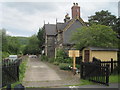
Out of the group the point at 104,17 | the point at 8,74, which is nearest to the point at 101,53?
the point at 8,74

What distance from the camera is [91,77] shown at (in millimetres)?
10469

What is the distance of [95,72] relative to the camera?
10.1m

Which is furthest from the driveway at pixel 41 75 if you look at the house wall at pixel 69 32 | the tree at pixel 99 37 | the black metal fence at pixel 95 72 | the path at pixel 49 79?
the house wall at pixel 69 32

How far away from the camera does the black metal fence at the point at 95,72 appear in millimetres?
9273

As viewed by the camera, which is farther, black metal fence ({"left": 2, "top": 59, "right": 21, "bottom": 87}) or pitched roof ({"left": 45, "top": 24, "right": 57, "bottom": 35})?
pitched roof ({"left": 45, "top": 24, "right": 57, "bottom": 35})

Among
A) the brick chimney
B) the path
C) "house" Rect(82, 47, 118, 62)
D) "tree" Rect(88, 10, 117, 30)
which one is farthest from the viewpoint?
"tree" Rect(88, 10, 117, 30)

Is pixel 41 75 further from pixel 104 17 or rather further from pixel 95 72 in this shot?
pixel 104 17

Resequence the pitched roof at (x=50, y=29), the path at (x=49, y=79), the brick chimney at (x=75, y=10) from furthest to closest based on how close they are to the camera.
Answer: the pitched roof at (x=50, y=29), the brick chimney at (x=75, y=10), the path at (x=49, y=79)

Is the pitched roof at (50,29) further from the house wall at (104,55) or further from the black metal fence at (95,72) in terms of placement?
the black metal fence at (95,72)

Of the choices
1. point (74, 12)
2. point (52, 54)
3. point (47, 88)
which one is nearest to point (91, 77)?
point (47, 88)

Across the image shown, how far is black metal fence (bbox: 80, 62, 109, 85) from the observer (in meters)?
9.27

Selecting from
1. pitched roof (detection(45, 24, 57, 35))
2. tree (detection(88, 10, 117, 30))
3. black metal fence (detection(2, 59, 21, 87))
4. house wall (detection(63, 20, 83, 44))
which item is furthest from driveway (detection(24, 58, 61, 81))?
tree (detection(88, 10, 117, 30))

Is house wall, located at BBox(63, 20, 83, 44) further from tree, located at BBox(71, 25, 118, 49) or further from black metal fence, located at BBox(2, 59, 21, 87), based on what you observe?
black metal fence, located at BBox(2, 59, 21, 87)

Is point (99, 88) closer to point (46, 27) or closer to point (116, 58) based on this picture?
point (116, 58)
